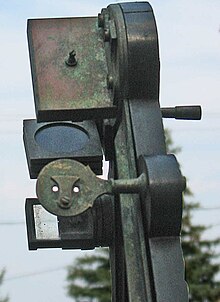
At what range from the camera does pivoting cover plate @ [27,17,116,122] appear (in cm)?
282

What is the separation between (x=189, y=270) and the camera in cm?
1448

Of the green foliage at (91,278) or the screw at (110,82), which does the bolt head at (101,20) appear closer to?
the screw at (110,82)

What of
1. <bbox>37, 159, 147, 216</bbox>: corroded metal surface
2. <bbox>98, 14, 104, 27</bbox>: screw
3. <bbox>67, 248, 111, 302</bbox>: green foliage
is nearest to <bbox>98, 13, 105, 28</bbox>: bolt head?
<bbox>98, 14, 104, 27</bbox>: screw

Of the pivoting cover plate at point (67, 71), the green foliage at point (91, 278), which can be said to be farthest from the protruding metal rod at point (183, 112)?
the green foliage at point (91, 278)

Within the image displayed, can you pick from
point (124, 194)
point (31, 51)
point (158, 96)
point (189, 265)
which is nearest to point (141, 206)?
point (124, 194)

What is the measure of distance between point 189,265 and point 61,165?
12.0 meters

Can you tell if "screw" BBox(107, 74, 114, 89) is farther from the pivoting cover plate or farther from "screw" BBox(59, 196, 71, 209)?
"screw" BBox(59, 196, 71, 209)

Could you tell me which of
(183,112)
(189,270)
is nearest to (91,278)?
(189,270)

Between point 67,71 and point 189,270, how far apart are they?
11793 millimetres

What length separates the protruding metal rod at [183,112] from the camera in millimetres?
3014

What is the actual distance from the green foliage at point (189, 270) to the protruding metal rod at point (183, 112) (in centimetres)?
1040

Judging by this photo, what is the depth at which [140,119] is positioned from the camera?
2.79 metres

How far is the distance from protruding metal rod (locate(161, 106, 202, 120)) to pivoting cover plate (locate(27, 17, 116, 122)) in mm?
208

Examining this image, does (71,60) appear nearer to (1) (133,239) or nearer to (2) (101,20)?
(2) (101,20)
